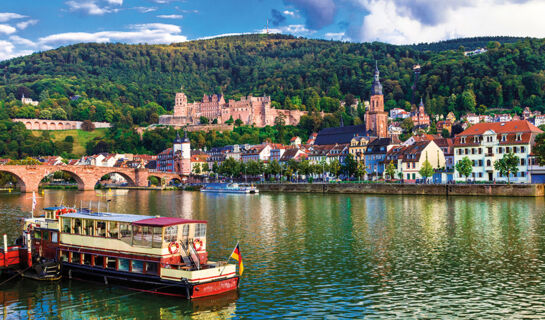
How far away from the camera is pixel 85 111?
190 metres

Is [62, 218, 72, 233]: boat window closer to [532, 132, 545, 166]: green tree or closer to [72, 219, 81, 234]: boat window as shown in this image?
[72, 219, 81, 234]: boat window

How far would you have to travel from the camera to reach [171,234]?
20625 millimetres

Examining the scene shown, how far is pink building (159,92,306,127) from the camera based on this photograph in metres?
176

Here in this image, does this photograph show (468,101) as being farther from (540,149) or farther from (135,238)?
(135,238)

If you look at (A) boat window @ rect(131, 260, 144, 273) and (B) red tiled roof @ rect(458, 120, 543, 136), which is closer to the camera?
(A) boat window @ rect(131, 260, 144, 273)

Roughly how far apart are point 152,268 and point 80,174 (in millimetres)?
85093

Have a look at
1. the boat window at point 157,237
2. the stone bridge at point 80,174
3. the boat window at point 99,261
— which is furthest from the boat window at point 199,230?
the stone bridge at point 80,174

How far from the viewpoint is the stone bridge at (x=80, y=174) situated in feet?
292

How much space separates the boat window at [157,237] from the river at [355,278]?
5.91ft

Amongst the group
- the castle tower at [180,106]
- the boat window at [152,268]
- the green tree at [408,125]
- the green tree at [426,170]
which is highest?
the castle tower at [180,106]

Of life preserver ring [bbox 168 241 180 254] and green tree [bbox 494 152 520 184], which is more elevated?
green tree [bbox 494 152 520 184]

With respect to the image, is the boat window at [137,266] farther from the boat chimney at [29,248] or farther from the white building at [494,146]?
the white building at [494,146]

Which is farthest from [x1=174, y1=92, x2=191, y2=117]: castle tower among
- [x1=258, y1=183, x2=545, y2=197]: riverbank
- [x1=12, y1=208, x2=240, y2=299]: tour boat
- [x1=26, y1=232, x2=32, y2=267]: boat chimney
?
[x1=12, y1=208, x2=240, y2=299]: tour boat

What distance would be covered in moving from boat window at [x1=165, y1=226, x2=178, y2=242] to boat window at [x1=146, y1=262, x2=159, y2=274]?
0.98 meters
